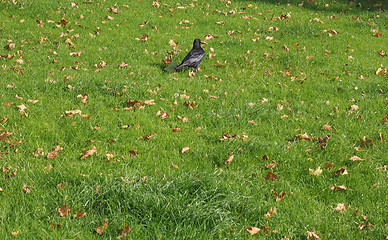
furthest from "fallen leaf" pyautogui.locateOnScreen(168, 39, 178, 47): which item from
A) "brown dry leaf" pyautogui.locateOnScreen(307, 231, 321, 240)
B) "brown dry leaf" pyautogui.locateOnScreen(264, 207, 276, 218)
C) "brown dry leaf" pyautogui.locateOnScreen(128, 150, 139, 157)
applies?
"brown dry leaf" pyautogui.locateOnScreen(307, 231, 321, 240)

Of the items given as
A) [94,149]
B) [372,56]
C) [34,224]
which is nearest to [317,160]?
[94,149]

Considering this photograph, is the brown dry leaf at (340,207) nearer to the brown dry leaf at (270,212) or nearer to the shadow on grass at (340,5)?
the brown dry leaf at (270,212)

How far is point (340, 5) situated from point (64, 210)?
13719mm

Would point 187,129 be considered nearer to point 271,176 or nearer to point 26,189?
point 271,176

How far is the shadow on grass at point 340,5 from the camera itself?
1319 centimetres

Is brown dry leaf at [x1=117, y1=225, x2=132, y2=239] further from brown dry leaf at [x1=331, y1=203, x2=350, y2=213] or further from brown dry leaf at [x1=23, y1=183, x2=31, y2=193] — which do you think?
brown dry leaf at [x1=331, y1=203, x2=350, y2=213]

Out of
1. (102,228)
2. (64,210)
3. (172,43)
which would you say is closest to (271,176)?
(102,228)

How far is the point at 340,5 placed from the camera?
13.6 meters

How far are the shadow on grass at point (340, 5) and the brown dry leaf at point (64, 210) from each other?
12646mm

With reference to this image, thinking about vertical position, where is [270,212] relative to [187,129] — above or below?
above

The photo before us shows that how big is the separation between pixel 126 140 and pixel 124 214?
1698mm

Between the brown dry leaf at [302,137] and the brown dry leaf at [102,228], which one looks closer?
the brown dry leaf at [102,228]

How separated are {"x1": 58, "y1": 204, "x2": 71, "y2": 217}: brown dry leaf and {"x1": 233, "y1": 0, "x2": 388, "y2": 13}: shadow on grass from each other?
41.5 ft

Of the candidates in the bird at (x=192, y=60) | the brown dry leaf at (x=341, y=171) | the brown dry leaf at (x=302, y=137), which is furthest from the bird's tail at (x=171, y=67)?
the brown dry leaf at (x=341, y=171)
